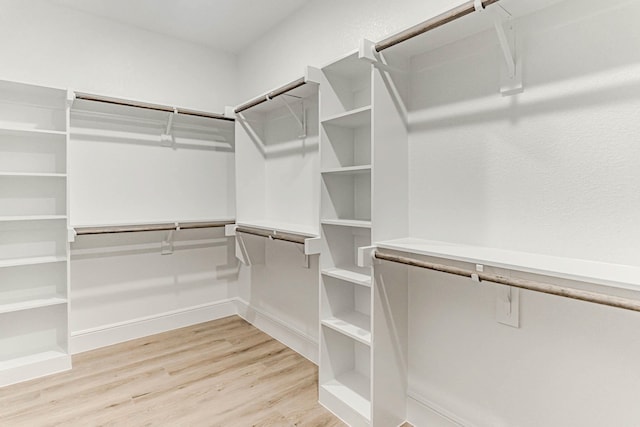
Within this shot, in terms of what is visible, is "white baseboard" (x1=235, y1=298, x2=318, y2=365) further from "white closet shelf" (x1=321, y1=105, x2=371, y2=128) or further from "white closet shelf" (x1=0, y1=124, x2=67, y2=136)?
"white closet shelf" (x1=0, y1=124, x2=67, y2=136)

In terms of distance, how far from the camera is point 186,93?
3168mm

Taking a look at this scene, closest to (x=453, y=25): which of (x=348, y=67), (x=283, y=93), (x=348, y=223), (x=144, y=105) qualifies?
(x=348, y=67)

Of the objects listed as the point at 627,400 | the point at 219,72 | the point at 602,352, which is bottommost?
the point at 627,400

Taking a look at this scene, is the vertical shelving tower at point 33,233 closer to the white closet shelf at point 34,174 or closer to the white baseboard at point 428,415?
the white closet shelf at point 34,174

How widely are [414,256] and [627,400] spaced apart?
0.86 m

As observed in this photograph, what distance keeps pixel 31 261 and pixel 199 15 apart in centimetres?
210

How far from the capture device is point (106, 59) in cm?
278

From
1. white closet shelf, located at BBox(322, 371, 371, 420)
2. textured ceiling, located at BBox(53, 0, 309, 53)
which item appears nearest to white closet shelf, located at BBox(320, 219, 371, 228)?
white closet shelf, located at BBox(322, 371, 371, 420)

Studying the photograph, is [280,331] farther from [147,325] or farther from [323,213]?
[323,213]

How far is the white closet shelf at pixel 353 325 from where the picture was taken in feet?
5.99

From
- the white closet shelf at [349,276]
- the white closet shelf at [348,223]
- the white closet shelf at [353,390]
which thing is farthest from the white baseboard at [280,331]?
the white closet shelf at [348,223]

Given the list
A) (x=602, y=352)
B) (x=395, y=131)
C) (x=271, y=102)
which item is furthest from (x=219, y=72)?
(x=602, y=352)

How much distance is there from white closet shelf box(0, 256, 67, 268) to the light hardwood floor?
76 centimetres

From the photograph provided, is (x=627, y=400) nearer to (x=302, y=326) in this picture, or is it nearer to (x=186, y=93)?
(x=302, y=326)
